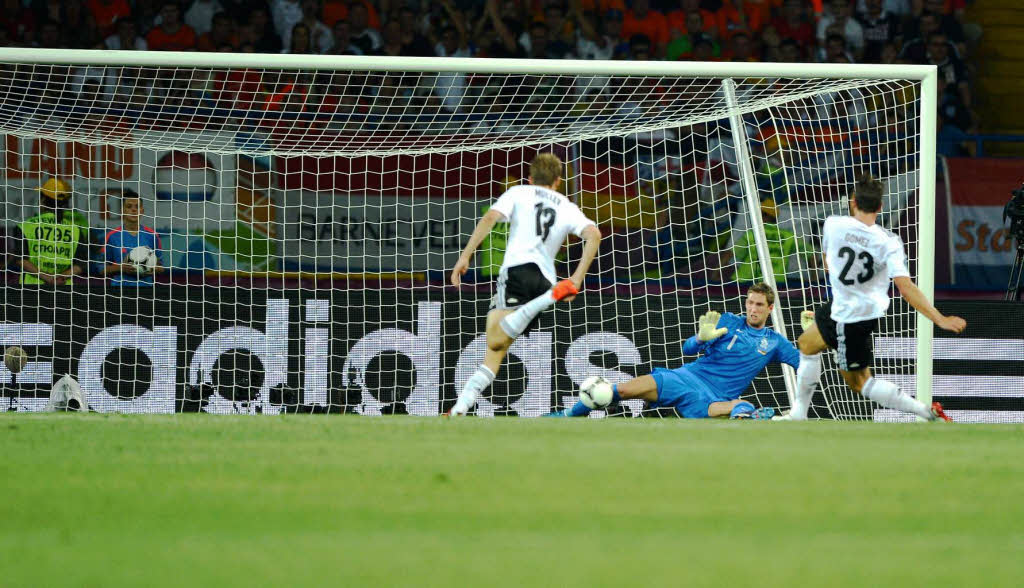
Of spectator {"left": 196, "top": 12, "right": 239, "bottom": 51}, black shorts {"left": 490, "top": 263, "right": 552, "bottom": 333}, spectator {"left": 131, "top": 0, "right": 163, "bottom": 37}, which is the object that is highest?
spectator {"left": 131, "top": 0, "right": 163, "bottom": 37}

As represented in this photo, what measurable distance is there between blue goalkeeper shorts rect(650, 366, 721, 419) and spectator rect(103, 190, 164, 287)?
410cm

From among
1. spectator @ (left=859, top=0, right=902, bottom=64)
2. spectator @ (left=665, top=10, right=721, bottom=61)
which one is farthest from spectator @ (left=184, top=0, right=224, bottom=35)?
spectator @ (left=859, top=0, right=902, bottom=64)

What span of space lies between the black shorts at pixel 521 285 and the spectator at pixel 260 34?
24.9 ft

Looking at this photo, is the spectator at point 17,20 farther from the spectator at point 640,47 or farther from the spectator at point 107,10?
the spectator at point 640,47

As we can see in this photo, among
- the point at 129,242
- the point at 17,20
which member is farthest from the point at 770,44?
the point at 17,20

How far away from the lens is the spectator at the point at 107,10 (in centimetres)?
1459

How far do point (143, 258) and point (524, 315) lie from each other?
4.23 meters

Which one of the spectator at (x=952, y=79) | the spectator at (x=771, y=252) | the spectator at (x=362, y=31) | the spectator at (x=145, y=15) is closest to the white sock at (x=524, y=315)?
the spectator at (x=771, y=252)

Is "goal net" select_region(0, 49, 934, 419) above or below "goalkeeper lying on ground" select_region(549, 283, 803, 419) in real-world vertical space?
above

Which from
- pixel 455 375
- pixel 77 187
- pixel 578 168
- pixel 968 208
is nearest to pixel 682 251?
pixel 578 168

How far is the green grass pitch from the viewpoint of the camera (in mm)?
2734

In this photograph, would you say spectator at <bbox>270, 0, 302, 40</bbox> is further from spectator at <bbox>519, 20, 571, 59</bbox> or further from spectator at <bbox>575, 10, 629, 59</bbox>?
spectator at <bbox>575, 10, 629, 59</bbox>

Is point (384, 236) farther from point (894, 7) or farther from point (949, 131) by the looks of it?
point (894, 7)

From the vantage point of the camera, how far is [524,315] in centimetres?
749
